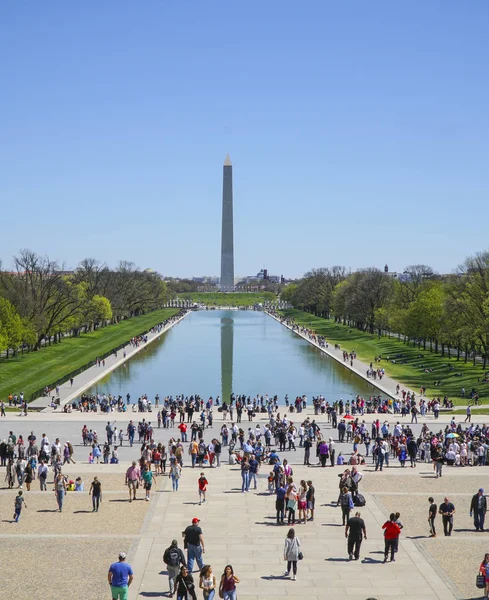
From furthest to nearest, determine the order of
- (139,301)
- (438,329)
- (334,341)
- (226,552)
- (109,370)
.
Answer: (139,301) < (334,341) < (438,329) < (109,370) < (226,552)

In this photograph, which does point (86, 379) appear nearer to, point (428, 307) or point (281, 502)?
point (428, 307)

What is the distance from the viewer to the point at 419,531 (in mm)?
20125

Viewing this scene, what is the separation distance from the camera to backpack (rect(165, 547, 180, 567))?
599 inches

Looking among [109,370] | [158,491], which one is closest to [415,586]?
[158,491]

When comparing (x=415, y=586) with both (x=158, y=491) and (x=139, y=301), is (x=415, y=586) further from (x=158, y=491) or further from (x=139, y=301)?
(x=139, y=301)

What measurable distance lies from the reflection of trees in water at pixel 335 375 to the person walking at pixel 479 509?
110 ft

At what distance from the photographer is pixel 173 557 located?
1522 centimetres

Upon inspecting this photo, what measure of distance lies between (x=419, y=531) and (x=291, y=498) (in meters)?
3.40

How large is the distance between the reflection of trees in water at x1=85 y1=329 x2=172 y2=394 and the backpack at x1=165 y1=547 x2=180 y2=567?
37190 mm

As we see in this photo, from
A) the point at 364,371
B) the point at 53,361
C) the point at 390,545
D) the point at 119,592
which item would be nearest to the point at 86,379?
the point at 53,361

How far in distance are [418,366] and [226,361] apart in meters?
17.9

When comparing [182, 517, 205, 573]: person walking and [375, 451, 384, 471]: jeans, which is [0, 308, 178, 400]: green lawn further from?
[182, 517, 205, 573]: person walking

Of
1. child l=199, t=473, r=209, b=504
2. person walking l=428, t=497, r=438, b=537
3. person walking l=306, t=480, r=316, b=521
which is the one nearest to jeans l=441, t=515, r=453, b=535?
person walking l=428, t=497, r=438, b=537

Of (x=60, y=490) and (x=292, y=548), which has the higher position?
(x=292, y=548)
